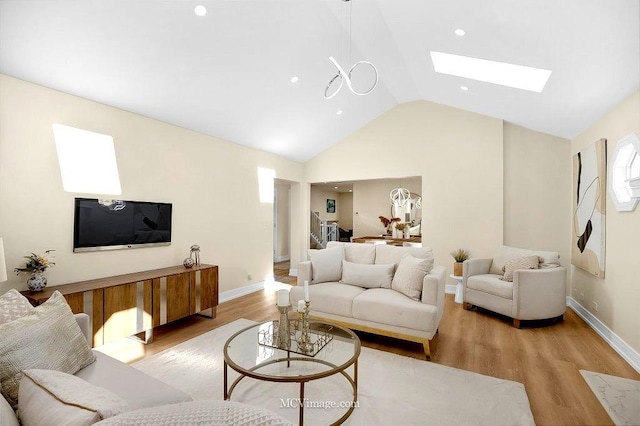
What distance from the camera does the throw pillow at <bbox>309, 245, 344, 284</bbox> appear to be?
141 inches

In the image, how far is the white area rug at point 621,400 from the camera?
78cm

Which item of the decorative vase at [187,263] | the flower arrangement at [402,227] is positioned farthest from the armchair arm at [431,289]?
the flower arrangement at [402,227]

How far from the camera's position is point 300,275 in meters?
3.55

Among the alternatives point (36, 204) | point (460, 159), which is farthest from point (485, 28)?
point (36, 204)

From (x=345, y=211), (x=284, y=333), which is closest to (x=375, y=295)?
(x=284, y=333)

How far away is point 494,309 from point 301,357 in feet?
9.19

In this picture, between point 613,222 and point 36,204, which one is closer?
point 613,222

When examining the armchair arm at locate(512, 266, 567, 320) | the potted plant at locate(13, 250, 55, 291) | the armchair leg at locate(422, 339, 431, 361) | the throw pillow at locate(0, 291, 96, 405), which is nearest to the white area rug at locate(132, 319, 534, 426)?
the armchair leg at locate(422, 339, 431, 361)

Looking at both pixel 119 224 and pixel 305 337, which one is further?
pixel 119 224

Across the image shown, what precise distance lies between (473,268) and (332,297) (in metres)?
2.20

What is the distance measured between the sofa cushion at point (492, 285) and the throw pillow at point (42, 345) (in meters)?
3.94

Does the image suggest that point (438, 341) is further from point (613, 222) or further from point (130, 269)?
point (130, 269)

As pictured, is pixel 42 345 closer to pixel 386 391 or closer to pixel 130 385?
pixel 130 385

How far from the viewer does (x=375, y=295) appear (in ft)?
9.95
